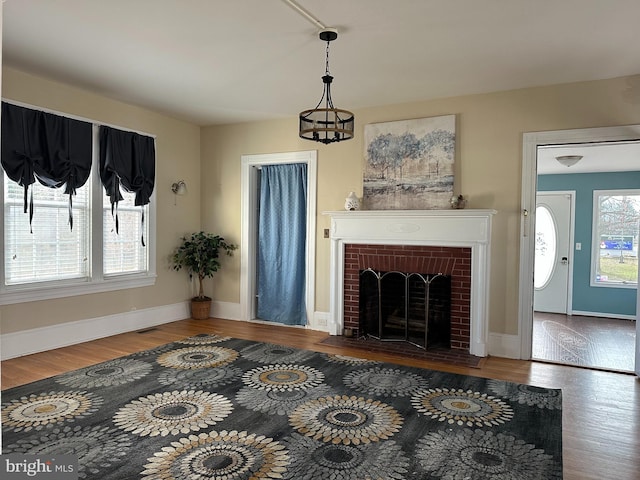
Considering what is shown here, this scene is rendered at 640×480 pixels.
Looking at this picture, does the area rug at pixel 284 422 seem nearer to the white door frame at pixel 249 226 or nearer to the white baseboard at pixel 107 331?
the white baseboard at pixel 107 331

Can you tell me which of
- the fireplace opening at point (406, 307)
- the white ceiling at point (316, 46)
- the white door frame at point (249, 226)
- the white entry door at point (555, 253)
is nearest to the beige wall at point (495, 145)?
the white ceiling at point (316, 46)

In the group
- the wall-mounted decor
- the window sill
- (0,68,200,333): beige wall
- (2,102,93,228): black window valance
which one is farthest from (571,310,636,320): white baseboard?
(2,102,93,228): black window valance

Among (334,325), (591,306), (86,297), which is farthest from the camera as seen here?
(591,306)

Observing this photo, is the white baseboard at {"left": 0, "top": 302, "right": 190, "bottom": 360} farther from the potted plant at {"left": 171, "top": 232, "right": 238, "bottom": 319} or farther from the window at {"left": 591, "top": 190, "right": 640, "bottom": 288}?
the window at {"left": 591, "top": 190, "right": 640, "bottom": 288}

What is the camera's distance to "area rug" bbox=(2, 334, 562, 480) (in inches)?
95.7

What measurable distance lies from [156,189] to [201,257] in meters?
1.03

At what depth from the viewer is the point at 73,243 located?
4770mm

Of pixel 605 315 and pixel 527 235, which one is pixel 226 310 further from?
pixel 605 315

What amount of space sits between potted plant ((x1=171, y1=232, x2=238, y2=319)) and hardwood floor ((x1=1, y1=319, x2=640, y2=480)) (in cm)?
24

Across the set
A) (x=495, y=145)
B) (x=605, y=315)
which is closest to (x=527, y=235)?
(x=495, y=145)

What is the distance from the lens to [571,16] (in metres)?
3.01

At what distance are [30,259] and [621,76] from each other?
5.77m

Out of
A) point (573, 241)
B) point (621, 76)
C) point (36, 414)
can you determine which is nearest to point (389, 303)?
point (621, 76)

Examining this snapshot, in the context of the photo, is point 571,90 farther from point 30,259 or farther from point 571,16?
point 30,259
